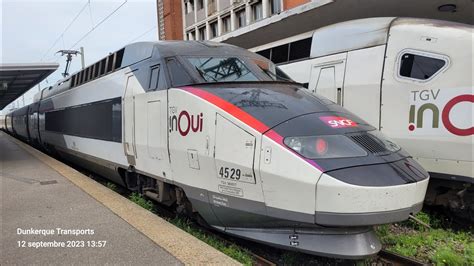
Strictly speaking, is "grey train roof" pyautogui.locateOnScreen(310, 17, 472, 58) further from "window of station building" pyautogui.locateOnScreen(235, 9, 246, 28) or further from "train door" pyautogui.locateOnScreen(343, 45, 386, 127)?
"window of station building" pyautogui.locateOnScreen(235, 9, 246, 28)

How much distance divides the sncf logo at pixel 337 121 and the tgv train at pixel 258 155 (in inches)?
0.9

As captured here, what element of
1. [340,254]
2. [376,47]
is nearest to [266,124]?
[340,254]

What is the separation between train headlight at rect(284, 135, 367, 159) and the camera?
12.6ft

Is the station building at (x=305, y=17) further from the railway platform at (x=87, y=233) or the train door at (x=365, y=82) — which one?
the railway platform at (x=87, y=233)

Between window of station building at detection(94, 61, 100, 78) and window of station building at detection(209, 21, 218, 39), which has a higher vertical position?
window of station building at detection(209, 21, 218, 39)

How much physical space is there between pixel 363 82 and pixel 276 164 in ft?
11.9

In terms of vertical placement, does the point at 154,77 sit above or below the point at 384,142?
above

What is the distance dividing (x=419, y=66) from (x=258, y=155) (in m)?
3.45

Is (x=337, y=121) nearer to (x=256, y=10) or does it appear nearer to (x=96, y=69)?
(x=96, y=69)

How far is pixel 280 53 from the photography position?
29.9 ft

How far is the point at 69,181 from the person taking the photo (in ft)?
27.9

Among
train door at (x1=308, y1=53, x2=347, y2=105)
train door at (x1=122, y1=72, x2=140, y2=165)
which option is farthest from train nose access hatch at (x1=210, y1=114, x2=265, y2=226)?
train door at (x1=308, y1=53, x2=347, y2=105)

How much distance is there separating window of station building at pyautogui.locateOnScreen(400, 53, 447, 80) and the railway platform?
4.00 meters


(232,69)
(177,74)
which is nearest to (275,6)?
(232,69)
